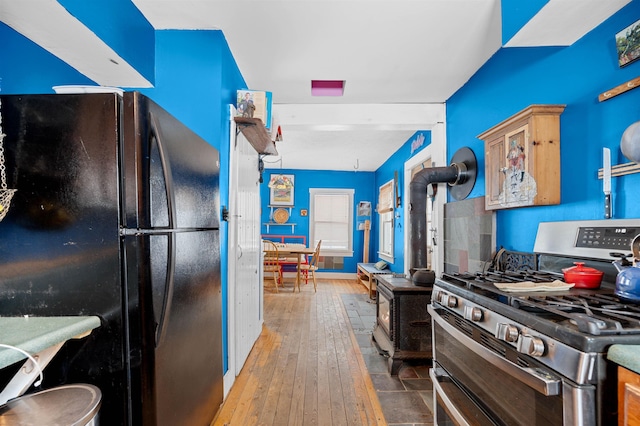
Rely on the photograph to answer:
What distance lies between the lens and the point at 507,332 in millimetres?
1020

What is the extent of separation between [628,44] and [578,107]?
324 mm

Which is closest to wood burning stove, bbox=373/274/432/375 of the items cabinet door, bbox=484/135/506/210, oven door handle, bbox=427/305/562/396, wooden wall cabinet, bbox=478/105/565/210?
cabinet door, bbox=484/135/506/210

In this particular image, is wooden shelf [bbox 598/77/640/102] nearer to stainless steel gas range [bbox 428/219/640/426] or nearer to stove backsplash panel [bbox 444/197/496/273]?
stainless steel gas range [bbox 428/219/640/426]

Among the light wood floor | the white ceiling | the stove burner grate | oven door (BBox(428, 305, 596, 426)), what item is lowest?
the light wood floor

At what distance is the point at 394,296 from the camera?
94.6 inches

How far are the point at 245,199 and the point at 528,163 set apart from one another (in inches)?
82.4

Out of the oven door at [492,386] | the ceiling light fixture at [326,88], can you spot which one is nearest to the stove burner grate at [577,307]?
the oven door at [492,386]

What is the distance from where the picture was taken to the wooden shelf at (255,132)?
2.24m

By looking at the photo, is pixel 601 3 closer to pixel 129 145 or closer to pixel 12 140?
pixel 129 145

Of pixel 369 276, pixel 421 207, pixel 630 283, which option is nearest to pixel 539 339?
pixel 630 283

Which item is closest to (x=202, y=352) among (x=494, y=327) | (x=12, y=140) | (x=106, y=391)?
(x=106, y=391)

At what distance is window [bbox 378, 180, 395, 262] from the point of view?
5570 mm

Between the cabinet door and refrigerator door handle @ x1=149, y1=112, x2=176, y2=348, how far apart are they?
77.2 inches

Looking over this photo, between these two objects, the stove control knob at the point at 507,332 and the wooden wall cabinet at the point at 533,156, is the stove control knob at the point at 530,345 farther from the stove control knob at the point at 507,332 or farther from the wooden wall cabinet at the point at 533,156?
the wooden wall cabinet at the point at 533,156
